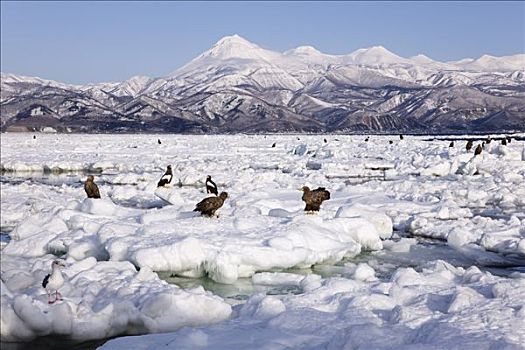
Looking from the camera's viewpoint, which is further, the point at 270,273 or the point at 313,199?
the point at 313,199

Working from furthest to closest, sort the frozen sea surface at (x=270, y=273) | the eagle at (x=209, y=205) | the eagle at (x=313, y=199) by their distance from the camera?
the eagle at (x=313, y=199)
the eagle at (x=209, y=205)
the frozen sea surface at (x=270, y=273)

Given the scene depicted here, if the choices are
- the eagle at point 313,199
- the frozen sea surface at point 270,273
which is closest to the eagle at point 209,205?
the frozen sea surface at point 270,273

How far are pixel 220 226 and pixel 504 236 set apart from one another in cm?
531

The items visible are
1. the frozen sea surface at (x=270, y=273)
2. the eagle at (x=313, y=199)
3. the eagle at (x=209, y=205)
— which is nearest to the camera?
the frozen sea surface at (x=270, y=273)

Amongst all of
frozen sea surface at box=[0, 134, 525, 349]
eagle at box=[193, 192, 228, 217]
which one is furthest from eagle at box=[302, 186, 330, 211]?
eagle at box=[193, 192, 228, 217]

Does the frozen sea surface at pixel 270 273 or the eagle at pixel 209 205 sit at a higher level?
the eagle at pixel 209 205

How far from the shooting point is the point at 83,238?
10.1 m

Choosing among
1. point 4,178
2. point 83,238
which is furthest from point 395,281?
point 4,178

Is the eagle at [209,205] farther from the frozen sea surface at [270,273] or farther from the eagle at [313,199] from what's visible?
the eagle at [313,199]

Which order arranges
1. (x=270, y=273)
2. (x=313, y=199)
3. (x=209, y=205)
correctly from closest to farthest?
(x=270, y=273), (x=209, y=205), (x=313, y=199)

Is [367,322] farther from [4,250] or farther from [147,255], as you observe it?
[4,250]

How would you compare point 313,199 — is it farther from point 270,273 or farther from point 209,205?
point 270,273

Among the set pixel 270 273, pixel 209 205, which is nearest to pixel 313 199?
pixel 209 205

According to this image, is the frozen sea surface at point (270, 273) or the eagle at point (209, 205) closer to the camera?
the frozen sea surface at point (270, 273)
